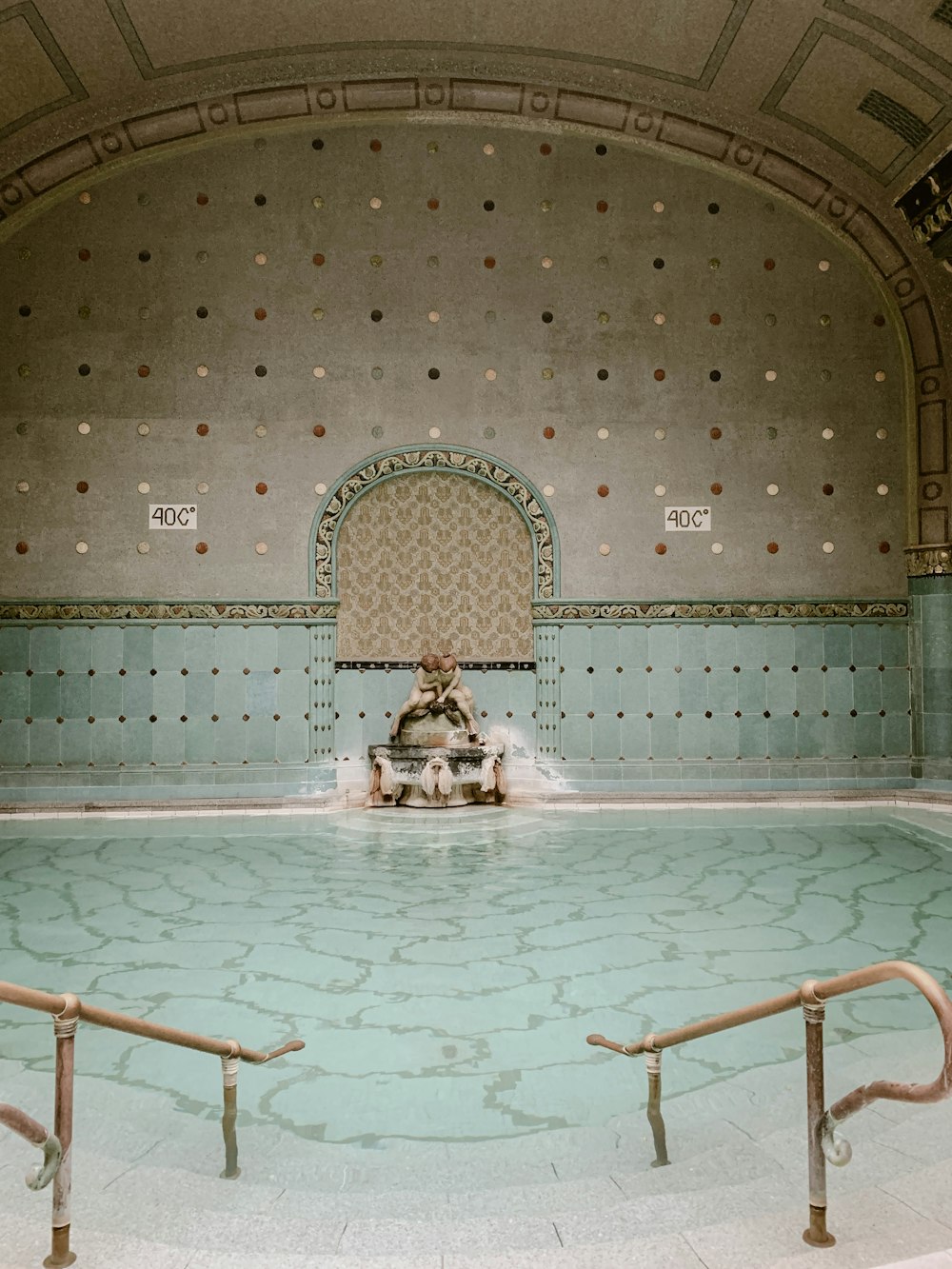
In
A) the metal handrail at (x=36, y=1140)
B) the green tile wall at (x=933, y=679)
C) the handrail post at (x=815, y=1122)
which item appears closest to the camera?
the metal handrail at (x=36, y=1140)

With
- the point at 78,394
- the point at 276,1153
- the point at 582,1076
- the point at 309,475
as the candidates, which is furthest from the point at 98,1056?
the point at 78,394

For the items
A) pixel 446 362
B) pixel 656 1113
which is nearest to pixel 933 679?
pixel 446 362

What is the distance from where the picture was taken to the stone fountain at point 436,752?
328 inches

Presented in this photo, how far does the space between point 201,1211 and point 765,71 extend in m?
9.24

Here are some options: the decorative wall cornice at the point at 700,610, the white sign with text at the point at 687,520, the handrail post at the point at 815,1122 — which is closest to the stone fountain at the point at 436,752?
the decorative wall cornice at the point at 700,610

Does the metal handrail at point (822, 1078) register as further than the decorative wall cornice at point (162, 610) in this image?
No

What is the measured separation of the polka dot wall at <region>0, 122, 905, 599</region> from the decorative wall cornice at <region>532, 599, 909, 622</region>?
0.46ft

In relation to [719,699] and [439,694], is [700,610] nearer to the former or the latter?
[719,699]

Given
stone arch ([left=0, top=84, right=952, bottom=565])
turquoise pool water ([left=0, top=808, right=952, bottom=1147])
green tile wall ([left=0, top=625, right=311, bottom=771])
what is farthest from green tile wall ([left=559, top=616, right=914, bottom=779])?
green tile wall ([left=0, top=625, right=311, bottom=771])

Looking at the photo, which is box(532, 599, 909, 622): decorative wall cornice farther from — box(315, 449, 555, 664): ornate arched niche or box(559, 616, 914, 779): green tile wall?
box(315, 449, 555, 664): ornate arched niche

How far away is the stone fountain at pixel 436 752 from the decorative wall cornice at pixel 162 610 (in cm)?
126

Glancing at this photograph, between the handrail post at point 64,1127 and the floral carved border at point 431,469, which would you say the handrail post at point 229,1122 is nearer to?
the handrail post at point 64,1127

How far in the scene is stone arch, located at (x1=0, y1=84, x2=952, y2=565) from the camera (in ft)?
28.7

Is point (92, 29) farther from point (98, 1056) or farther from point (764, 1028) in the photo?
point (764, 1028)
